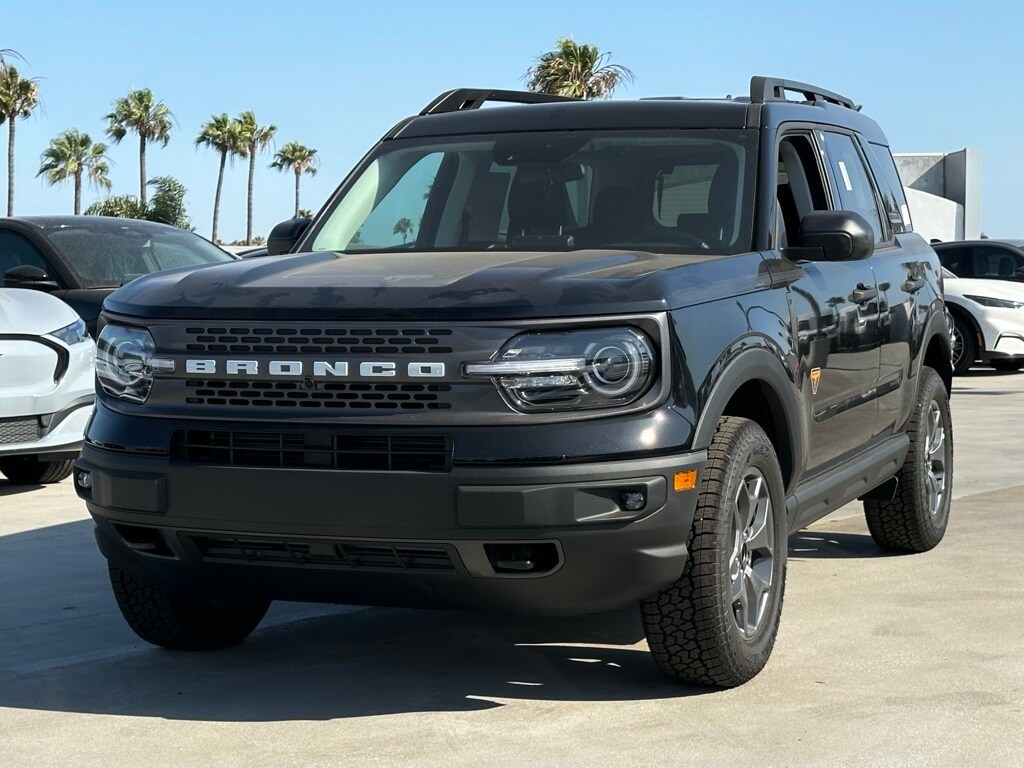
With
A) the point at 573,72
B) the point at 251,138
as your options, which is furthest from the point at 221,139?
the point at 573,72

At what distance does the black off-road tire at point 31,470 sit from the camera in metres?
9.59

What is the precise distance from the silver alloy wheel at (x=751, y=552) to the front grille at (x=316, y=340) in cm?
105

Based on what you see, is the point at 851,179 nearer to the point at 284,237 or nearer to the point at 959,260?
the point at 284,237

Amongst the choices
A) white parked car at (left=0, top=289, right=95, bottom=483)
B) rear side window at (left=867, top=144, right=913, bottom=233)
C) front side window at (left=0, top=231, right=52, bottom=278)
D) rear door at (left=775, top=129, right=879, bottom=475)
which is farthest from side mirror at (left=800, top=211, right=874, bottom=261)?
front side window at (left=0, top=231, right=52, bottom=278)

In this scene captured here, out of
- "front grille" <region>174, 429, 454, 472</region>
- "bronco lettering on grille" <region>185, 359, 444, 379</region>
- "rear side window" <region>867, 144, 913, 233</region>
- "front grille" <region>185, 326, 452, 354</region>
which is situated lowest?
"front grille" <region>174, 429, 454, 472</region>

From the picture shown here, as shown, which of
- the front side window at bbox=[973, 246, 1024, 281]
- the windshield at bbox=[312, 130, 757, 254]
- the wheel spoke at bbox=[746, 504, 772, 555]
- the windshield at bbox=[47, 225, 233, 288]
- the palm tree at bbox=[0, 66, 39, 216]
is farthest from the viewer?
the palm tree at bbox=[0, 66, 39, 216]

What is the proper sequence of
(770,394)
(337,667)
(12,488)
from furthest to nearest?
(12,488), (337,667), (770,394)

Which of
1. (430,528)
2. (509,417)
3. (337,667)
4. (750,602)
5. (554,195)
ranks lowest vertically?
(337,667)

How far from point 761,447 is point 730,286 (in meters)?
0.49

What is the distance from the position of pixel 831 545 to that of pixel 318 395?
3.80 meters

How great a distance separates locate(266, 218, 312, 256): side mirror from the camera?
19.3 feet

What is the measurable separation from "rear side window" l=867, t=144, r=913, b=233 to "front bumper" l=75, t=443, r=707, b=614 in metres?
2.98

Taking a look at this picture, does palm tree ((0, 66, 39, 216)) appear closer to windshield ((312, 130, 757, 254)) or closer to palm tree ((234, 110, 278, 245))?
palm tree ((234, 110, 278, 245))

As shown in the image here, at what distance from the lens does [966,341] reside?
18.5 m
